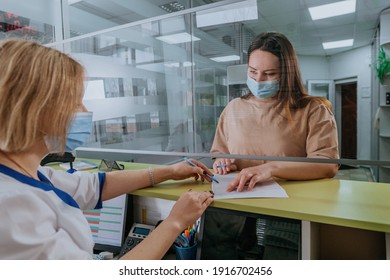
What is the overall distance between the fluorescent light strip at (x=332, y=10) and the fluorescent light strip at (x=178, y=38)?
19.6 inches

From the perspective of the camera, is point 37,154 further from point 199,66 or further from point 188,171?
point 199,66

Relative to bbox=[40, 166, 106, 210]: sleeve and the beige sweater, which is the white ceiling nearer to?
the beige sweater

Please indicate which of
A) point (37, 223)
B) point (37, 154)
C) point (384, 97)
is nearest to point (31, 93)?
point (37, 154)

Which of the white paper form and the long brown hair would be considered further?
the long brown hair

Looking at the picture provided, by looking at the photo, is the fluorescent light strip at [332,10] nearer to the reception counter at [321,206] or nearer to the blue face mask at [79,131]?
the reception counter at [321,206]

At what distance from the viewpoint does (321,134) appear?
3.24ft

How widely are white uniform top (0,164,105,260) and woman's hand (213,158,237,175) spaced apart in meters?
0.60

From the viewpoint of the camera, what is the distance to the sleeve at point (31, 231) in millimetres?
526

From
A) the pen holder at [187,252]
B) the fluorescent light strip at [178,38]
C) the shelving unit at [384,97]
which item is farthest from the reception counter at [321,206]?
the fluorescent light strip at [178,38]

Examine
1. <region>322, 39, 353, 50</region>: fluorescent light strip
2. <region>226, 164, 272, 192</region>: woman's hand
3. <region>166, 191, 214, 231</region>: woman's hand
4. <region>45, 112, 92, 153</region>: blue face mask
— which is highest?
<region>322, 39, 353, 50</region>: fluorescent light strip

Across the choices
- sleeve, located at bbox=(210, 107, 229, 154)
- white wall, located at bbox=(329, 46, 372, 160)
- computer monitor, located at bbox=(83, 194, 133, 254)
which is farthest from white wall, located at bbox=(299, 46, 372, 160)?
computer monitor, located at bbox=(83, 194, 133, 254)

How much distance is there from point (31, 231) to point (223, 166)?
0.76 m

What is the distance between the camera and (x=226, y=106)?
Result: 1183mm

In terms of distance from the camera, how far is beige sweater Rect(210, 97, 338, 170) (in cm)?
98
